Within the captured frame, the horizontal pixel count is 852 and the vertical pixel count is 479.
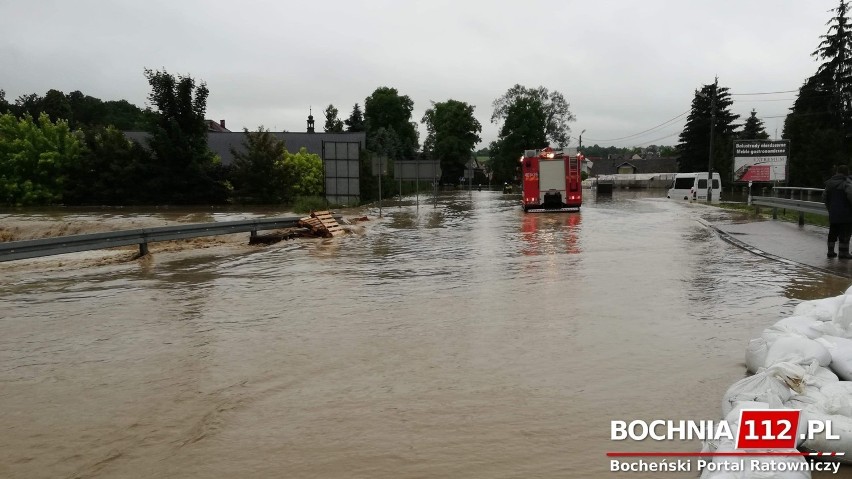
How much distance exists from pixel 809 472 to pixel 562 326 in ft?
13.1

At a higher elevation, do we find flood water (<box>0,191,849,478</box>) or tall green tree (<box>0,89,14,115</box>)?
tall green tree (<box>0,89,14,115</box>)

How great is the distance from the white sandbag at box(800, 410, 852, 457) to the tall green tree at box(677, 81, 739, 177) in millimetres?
72908

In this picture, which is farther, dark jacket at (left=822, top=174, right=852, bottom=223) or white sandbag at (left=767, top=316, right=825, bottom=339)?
dark jacket at (left=822, top=174, right=852, bottom=223)

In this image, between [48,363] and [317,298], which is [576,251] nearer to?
[317,298]

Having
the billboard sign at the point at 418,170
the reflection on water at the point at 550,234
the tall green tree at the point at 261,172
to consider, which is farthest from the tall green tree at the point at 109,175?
the reflection on water at the point at 550,234

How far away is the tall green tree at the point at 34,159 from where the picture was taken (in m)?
37.9

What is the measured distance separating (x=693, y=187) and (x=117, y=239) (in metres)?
37.7

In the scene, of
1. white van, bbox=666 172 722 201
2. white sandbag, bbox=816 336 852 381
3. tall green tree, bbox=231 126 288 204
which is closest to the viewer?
white sandbag, bbox=816 336 852 381

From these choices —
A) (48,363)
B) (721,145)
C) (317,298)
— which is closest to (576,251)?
(317,298)

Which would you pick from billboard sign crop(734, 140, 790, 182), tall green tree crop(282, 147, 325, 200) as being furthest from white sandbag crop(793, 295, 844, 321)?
tall green tree crop(282, 147, 325, 200)

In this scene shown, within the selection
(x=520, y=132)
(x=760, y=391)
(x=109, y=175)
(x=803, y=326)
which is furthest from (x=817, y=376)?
(x=520, y=132)

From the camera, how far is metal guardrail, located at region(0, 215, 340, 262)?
483 inches

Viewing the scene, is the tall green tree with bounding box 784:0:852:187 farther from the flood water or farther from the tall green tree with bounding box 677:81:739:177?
the flood water

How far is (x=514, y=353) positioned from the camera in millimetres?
6344
